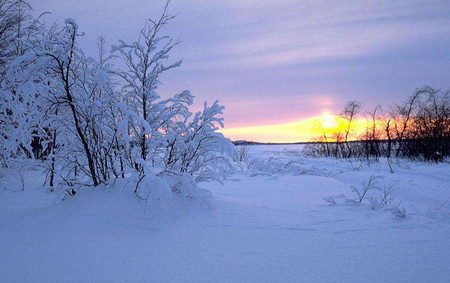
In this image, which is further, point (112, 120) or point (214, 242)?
point (112, 120)

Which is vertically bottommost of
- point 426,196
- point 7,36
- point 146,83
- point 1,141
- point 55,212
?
point 426,196

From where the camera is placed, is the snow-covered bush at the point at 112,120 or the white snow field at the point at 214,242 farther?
the snow-covered bush at the point at 112,120

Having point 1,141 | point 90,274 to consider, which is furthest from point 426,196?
point 1,141

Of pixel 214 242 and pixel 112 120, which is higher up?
pixel 112 120

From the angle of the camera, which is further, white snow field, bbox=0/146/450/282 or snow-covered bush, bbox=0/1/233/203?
snow-covered bush, bbox=0/1/233/203

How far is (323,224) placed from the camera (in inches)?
96.3

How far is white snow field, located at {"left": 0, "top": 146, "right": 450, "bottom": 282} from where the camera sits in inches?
63.3

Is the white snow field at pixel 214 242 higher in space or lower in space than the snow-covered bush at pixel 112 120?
lower

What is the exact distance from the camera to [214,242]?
2012mm

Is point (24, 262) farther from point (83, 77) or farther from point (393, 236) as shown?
point (393, 236)

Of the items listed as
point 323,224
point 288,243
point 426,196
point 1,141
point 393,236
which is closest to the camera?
point 288,243

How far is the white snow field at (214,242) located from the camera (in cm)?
161

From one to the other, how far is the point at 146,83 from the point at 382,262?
2.83 metres

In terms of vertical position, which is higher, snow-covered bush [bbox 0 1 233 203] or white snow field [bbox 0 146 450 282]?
snow-covered bush [bbox 0 1 233 203]
